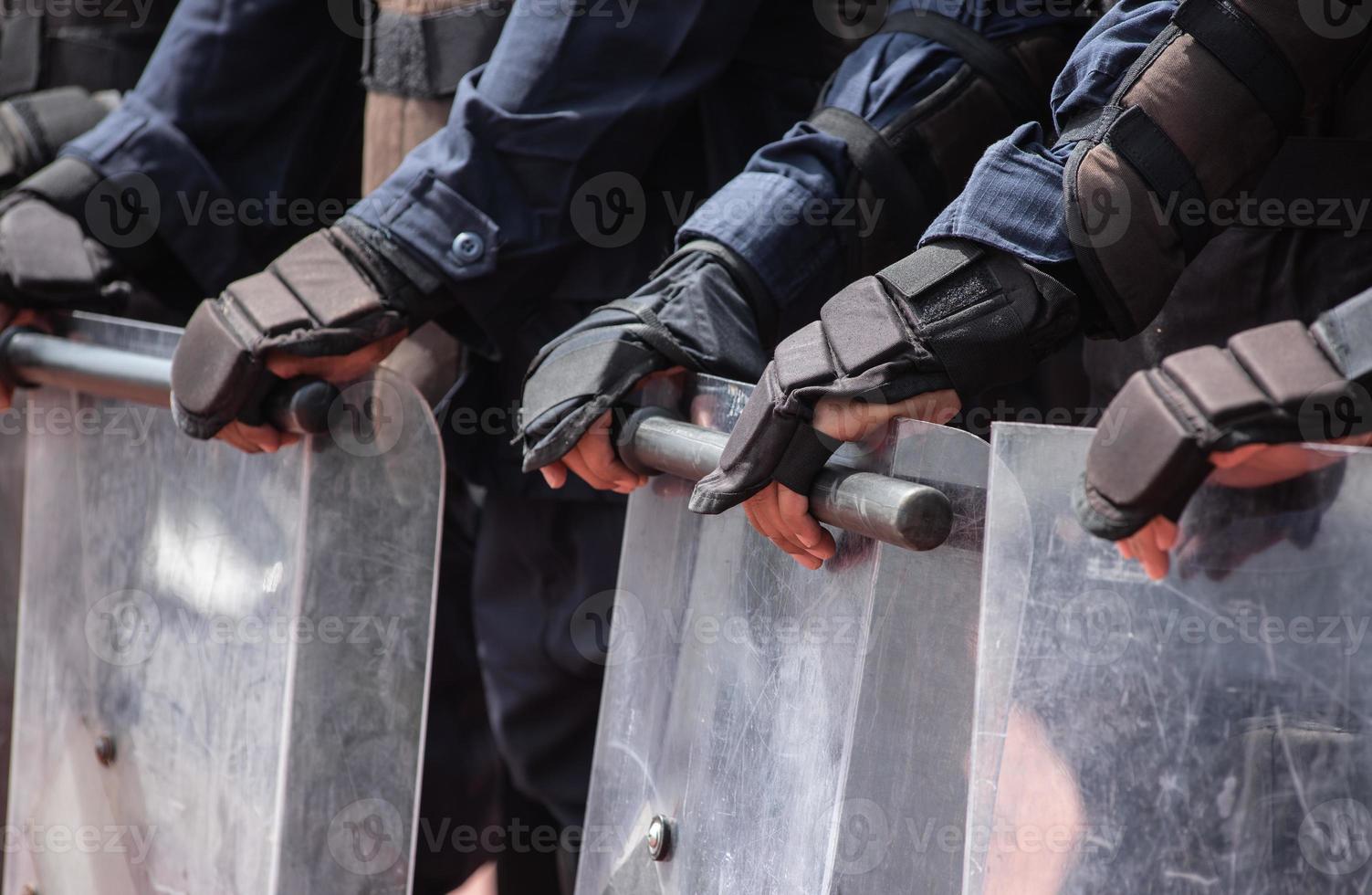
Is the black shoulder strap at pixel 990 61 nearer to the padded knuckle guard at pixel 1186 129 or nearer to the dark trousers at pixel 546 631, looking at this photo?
the padded knuckle guard at pixel 1186 129

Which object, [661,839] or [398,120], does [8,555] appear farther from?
[661,839]

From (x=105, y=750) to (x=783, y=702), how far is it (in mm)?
838

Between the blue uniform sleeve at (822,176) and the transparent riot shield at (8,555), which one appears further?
the transparent riot shield at (8,555)

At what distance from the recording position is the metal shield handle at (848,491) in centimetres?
76

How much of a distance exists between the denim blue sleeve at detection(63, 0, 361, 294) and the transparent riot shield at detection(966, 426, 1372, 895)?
4.33 ft

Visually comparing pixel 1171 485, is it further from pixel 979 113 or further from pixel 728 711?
pixel 979 113

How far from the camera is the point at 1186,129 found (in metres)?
0.85

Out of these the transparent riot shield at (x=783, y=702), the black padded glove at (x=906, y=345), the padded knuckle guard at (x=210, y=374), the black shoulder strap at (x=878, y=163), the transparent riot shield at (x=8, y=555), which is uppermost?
the black shoulder strap at (x=878, y=163)

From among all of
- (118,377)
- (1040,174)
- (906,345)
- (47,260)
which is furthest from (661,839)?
(47,260)

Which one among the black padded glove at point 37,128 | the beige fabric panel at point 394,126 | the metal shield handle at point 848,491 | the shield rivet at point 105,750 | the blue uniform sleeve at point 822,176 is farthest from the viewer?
the black padded glove at point 37,128

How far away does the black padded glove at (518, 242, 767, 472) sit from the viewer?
1076mm

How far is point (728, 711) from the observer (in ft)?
3.21

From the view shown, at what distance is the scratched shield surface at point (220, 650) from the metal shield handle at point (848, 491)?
238 mm

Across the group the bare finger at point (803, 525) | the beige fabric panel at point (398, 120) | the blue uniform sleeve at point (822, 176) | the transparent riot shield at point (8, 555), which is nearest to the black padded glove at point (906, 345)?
the bare finger at point (803, 525)
